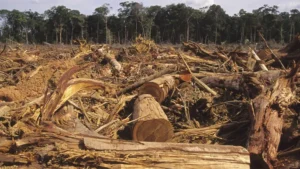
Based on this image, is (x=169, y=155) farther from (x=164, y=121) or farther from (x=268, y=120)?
(x=268, y=120)

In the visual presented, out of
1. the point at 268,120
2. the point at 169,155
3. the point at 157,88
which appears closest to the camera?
the point at 169,155

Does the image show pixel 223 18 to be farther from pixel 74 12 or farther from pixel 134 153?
pixel 134 153

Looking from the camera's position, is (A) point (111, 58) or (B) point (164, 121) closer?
(B) point (164, 121)

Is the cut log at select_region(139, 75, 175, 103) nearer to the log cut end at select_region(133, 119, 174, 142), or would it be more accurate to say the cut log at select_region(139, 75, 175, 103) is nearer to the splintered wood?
the splintered wood

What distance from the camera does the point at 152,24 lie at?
62844mm

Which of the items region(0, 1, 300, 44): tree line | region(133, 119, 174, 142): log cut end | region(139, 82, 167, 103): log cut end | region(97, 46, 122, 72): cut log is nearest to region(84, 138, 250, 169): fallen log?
region(133, 119, 174, 142): log cut end

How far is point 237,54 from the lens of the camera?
8.02m

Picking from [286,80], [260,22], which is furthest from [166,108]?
[260,22]

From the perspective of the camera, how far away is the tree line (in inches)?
2413

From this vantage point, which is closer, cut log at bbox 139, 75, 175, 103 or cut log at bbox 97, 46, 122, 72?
cut log at bbox 139, 75, 175, 103

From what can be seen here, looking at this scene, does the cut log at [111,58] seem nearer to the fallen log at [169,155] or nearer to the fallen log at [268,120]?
the fallen log at [268,120]

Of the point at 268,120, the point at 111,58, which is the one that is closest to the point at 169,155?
the point at 268,120

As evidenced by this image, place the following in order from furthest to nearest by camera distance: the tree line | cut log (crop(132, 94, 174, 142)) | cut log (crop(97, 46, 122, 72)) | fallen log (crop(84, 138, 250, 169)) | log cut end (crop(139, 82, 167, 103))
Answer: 1. the tree line
2. cut log (crop(97, 46, 122, 72))
3. log cut end (crop(139, 82, 167, 103))
4. cut log (crop(132, 94, 174, 142))
5. fallen log (crop(84, 138, 250, 169))

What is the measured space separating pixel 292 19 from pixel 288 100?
59.0 meters
